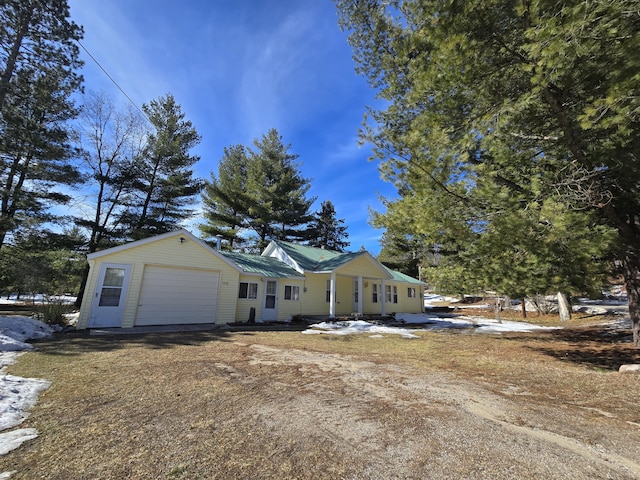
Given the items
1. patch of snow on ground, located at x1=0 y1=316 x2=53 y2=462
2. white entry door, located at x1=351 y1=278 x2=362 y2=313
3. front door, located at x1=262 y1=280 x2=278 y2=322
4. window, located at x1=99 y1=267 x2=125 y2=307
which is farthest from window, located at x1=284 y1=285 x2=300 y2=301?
patch of snow on ground, located at x1=0 y1=316 x2=53 y2=462

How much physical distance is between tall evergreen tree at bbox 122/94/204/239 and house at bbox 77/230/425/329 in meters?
8.72

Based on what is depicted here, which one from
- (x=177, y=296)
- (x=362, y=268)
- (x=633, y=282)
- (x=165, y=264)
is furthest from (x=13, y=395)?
(x=362, y=268)

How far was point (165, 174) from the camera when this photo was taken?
70.6ft

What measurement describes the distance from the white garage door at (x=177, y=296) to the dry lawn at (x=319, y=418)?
4480 millimetres

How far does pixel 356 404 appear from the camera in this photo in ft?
12.1

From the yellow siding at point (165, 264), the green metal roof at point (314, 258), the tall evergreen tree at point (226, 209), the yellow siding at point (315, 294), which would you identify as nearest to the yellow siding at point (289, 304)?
the yellow siding at point (315, 294)

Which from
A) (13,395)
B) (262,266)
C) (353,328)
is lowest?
(13,395)

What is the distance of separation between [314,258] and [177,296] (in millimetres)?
9158

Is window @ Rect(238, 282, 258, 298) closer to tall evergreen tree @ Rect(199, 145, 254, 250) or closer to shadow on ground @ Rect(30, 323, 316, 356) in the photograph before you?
shadow on ground @ Rect(30, 323, 316, 356)

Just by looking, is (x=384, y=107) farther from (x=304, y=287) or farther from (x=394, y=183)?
(x=304, y=287)

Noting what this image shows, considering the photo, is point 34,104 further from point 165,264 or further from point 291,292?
point 291,292

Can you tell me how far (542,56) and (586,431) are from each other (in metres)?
4.44

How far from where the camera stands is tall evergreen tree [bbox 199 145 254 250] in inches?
965

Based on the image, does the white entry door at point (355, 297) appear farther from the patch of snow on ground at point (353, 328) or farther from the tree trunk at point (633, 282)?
the tree trunk at point (633, 282)
